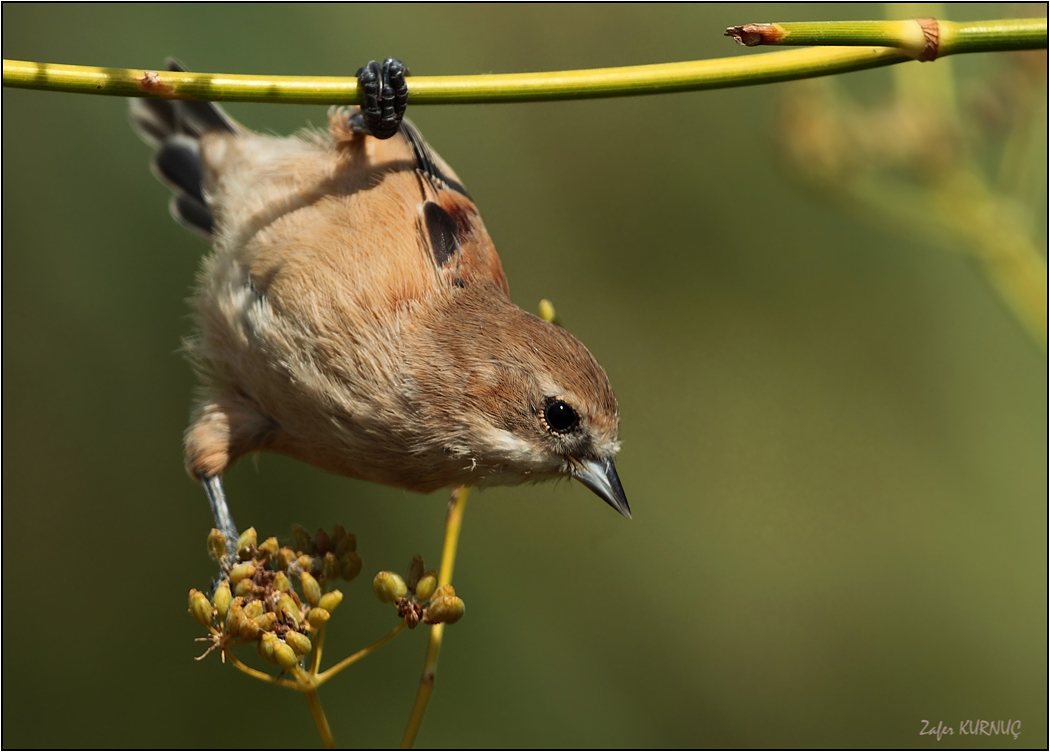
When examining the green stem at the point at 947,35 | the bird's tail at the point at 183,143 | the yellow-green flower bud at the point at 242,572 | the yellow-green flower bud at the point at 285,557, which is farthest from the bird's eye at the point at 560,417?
the bird's tail at the point at 183,143

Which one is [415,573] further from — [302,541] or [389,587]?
[302,541]

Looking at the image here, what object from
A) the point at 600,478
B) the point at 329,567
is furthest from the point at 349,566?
the point at 600,478

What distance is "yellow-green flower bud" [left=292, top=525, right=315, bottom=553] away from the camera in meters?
2.50

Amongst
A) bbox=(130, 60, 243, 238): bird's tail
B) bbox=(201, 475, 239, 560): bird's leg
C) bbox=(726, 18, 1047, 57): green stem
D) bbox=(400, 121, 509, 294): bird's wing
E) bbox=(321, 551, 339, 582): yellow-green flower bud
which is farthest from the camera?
bbox=(130, 60, 243, 238): bird's tail

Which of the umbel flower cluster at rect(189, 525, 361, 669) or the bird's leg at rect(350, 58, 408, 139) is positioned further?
the bird's leg at rect(350, 58, 408, 139)

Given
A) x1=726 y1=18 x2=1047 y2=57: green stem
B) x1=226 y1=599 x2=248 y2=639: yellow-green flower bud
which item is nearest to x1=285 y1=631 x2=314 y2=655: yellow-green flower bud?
x1=226 y1=599 x2=248 y2=639: yellow-green flower bud

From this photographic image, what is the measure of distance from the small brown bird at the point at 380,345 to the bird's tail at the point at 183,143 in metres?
0.75

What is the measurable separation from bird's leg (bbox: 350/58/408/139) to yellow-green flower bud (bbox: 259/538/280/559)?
115 cm

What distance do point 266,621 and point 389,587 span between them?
0.92ft

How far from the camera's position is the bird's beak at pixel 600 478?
288 centimetres

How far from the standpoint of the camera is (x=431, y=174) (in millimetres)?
3404

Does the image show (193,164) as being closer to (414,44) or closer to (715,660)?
(414,44)

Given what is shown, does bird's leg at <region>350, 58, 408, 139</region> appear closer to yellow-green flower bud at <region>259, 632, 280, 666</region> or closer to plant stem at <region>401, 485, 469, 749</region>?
plant stem at <region>401, 485, 469, 749</region>

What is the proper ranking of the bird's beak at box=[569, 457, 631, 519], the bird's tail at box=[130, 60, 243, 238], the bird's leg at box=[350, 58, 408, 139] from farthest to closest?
the bird's tail at box=[130, 60, 243, 238]
the bird's beak at box=[569, 457, 631, 519]
the bird's leg at box=[350, 58, 408, 139]
